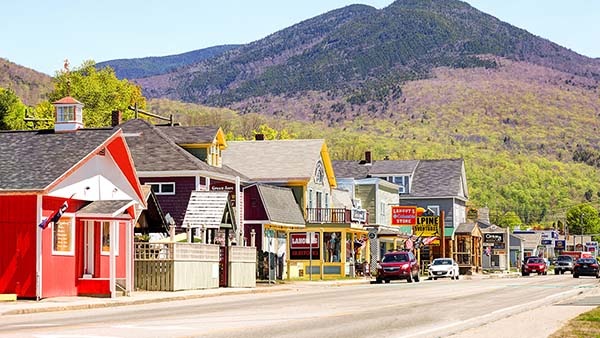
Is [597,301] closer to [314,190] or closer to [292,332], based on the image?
[292,332]

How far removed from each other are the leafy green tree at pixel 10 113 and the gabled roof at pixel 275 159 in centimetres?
2147

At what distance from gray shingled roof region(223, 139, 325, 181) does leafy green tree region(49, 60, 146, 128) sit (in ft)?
83.9

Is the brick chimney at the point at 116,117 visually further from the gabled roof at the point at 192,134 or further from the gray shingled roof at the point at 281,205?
the gray shingled roof at the point at 281,205

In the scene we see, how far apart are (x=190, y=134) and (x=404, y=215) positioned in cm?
2676

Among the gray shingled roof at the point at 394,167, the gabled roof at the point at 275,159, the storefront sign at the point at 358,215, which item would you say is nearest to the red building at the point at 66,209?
the gabled roof at the point at 275,159

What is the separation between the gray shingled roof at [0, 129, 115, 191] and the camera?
3600 cm

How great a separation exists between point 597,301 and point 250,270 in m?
19.0

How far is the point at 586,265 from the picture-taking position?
76.9 meters

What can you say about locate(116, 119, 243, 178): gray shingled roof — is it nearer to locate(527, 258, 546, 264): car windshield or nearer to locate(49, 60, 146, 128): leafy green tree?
locate(49, 60, 146, 128): leafy green tree

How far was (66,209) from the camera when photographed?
3684cm

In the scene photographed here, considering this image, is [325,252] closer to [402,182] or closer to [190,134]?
[190,134]

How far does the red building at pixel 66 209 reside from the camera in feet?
116

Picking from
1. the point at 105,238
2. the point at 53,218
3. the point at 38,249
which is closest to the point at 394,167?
the point at 105,238

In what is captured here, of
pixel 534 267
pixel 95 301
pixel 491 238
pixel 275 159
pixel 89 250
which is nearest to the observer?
pixel 95 301
